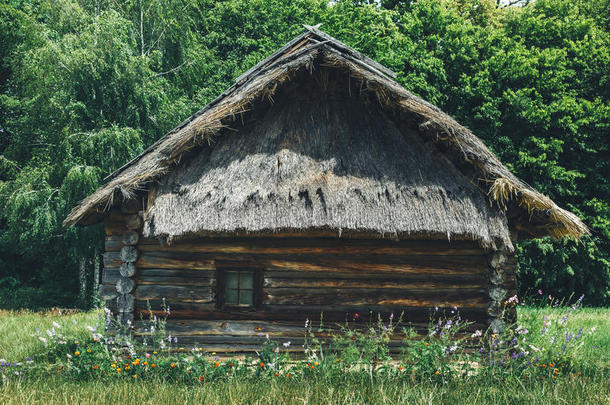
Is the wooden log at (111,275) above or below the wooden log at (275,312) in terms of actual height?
above

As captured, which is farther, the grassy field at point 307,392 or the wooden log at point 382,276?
the wooden log at point 382,276

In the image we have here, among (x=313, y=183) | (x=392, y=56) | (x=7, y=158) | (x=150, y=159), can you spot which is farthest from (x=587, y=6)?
(x=7, y=158)

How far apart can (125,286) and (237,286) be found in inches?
63.1

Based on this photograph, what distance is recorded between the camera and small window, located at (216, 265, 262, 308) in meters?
6.57

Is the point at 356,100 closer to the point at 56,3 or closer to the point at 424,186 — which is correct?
the point at 424,186

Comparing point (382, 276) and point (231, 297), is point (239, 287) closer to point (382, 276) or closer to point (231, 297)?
point (231, 297)

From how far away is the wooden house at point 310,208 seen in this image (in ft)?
20.0

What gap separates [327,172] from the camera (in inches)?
249

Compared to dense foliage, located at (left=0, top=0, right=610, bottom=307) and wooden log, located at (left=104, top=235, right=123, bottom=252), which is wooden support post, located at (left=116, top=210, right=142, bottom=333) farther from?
dense foliage, located at (left=0, top=0, right=610, bottom=307)

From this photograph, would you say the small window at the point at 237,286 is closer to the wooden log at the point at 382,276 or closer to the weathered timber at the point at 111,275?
the wooden log at the point at 382,276

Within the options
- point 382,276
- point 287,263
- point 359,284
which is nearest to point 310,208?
point 287,263

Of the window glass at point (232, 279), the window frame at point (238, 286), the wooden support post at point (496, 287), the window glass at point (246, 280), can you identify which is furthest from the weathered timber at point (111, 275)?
the wooden support post at point (496, 287)

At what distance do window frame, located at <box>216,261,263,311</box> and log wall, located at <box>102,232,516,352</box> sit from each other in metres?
0.05

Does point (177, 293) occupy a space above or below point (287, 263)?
below
